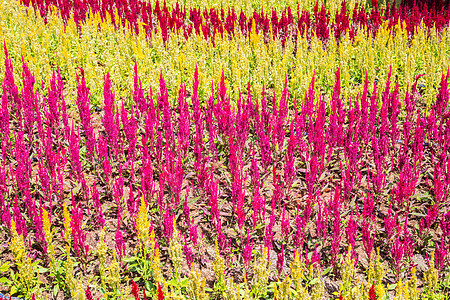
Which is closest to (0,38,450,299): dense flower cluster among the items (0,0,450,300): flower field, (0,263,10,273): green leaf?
(0,0,450,300): flower field

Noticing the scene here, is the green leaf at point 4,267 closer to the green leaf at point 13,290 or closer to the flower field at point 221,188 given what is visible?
the flower field at point 221,188

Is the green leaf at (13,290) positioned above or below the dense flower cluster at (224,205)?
below

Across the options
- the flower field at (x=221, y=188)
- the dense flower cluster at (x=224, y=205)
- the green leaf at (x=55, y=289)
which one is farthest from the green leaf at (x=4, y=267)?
the green leaf at (x=55, y=289)

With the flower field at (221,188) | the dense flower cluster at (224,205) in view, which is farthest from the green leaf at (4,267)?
the dense flower cluster at (224,205)

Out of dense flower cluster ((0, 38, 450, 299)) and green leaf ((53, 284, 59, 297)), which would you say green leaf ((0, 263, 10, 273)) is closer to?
dense flower cluster ((0, 38, 450, 299))

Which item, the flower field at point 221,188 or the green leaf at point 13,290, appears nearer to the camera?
the green leaf at point 13,290

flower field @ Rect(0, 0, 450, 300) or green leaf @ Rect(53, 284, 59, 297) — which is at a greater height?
flower field @ Rect(0, 0, 450, 300)

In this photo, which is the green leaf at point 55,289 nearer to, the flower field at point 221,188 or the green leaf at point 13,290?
the flower field at point 221,188

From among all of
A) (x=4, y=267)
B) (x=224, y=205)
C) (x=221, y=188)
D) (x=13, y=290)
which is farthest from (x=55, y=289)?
(x=221, y=188)

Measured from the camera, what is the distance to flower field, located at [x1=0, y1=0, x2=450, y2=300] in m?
2.88

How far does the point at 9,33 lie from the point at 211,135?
171 inches

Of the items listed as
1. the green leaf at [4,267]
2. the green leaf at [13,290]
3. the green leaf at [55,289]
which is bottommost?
the green leaf at [55,289]

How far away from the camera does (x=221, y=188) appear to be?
3.88 m

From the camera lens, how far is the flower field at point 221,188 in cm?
288
